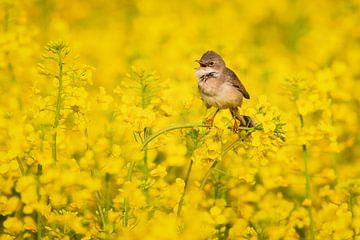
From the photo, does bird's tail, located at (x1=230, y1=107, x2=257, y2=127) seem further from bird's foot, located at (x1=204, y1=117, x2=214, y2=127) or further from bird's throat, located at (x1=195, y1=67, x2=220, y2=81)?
bird's throat, located at (x1=195, y1=67, x2=220, y2=81)

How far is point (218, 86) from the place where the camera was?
177 inches

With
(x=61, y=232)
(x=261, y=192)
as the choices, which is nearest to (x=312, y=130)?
(x=261, y=192)

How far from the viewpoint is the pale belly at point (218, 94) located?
176 inches

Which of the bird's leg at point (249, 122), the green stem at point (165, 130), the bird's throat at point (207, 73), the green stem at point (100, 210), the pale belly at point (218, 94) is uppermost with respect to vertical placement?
the bird's throat at point (207, 73)

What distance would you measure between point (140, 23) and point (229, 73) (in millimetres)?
5434

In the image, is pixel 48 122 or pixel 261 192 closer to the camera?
pixel 48 122

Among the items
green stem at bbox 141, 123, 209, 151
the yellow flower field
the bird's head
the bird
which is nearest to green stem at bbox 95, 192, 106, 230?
the yellow flower field

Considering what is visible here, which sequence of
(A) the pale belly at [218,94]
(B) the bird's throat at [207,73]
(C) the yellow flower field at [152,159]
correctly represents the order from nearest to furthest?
(C) the yellow flower field at [152,159], (A) the pale belly at [218,94], (B) the bird's throat at [207,73]

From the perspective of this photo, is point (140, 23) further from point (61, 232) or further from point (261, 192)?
point (61, 232)

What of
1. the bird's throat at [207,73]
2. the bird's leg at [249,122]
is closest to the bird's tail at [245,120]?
the bird's leg at [249,122]

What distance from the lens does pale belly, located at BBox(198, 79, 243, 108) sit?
4.46 metres

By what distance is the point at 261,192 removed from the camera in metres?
4.72

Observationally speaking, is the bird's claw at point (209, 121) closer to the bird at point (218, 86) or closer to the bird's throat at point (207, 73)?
the bird at point (218, 86)

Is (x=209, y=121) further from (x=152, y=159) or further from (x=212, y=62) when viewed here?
(x=152, y=159)
